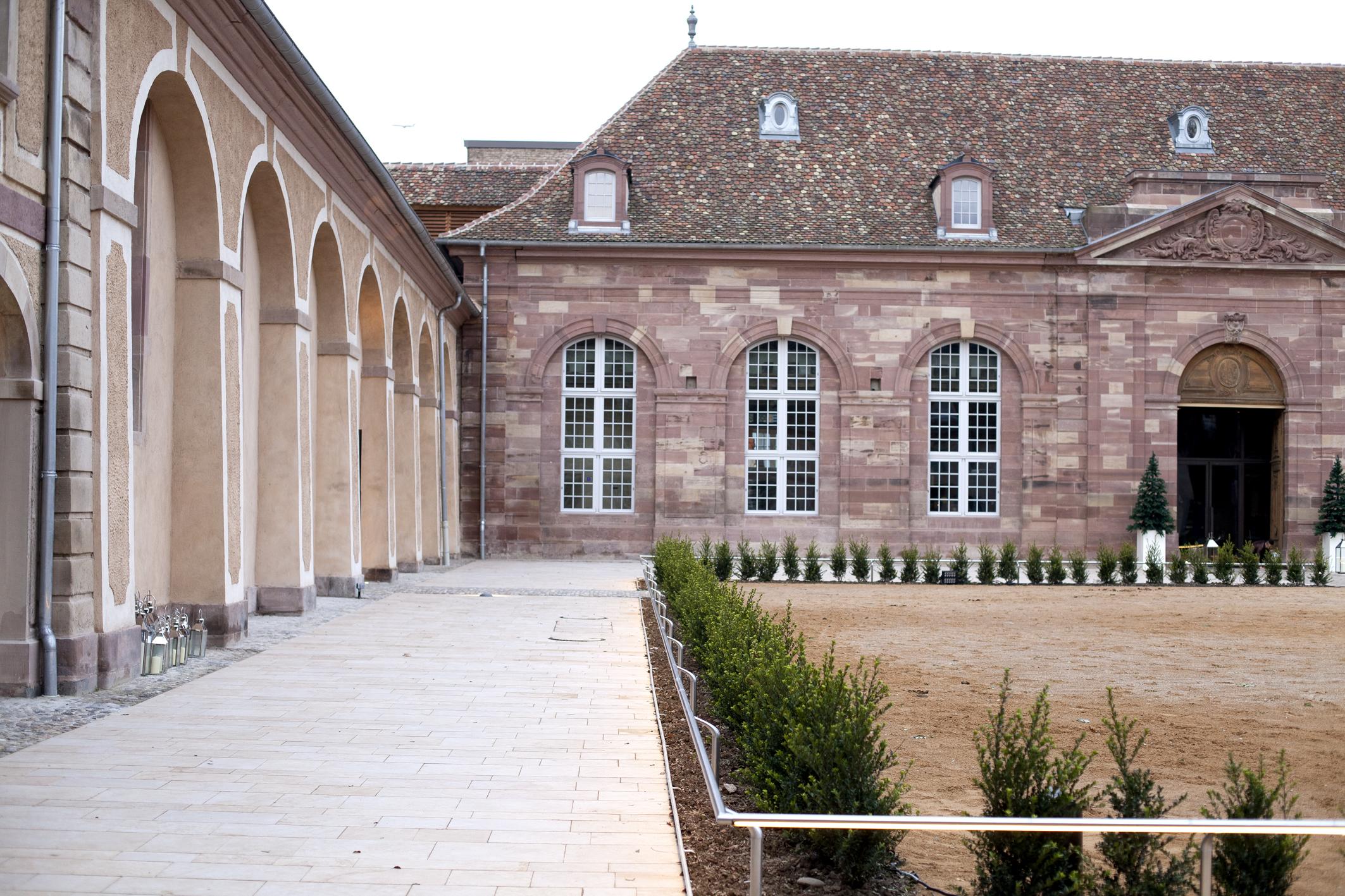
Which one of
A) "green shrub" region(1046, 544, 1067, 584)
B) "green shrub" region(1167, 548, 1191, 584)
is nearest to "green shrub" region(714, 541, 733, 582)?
"green shrub" region(1046, 544, 1067, 584)

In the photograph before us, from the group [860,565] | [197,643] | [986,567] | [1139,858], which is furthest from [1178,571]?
[1139,858]

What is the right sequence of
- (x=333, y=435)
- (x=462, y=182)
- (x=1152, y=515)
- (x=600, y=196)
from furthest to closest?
(x=462, y=182), (x=600, y=196), (x=1152, y=515), (x=333, y=435)

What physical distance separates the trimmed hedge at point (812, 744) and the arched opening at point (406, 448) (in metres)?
16.7

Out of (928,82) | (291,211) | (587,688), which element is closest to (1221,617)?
(587,688)

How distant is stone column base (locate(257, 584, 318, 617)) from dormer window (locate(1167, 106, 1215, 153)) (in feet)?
88.0

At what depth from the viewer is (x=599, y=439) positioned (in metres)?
32.5

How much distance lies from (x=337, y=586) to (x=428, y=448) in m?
8.75

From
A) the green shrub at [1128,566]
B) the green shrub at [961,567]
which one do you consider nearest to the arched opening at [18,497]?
the green shrub at [961,567]

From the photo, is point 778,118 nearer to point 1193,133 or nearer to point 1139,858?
point 1193,133

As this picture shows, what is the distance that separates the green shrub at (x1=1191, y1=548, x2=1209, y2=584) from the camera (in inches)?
1076

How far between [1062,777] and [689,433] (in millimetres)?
26943

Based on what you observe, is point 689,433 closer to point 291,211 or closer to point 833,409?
point 833,409

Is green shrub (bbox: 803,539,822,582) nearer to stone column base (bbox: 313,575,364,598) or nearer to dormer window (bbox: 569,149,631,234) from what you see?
dormer window (bbox: 569,149,631,234)

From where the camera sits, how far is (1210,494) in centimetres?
3391
